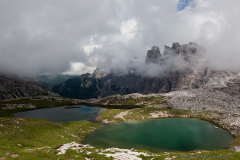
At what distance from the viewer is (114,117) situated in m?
128

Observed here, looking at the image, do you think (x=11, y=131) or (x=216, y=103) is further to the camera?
(x=216, y=103)

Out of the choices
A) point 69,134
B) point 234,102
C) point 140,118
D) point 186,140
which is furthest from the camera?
point 234,102

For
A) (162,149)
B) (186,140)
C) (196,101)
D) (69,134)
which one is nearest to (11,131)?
(69,134)

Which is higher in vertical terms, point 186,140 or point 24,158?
point 24,158

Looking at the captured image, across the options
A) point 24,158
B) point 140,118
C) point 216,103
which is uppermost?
point 24,158

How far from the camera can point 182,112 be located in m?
144

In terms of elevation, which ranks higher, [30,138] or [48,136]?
[30,138]

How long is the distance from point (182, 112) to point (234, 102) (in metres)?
75.0

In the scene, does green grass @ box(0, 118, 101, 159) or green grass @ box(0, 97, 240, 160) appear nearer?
green grass @ box(0, 118, 101, 159)

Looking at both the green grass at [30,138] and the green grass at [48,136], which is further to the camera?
the green grass at [48,136]

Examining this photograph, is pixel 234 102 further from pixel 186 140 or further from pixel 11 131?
pixel 11 131

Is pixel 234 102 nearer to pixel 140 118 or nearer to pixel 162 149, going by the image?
pixel 140 118

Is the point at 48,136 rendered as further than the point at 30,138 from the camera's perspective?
Yes

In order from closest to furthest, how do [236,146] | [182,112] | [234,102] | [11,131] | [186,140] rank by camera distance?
[11,131] → [236,146] → [186,140] → [182,112] → [234,102]
